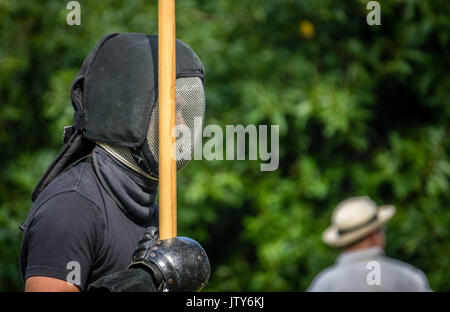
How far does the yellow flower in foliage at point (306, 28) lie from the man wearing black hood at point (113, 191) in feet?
10.7

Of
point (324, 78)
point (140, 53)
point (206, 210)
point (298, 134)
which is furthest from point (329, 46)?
point (140, 53)

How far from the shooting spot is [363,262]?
3762 millimetres

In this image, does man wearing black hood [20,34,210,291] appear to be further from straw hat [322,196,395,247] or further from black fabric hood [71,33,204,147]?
straw hat [322,196,395,247]

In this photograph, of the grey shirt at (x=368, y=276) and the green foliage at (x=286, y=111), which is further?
the green foliage at (x=286, y=111)

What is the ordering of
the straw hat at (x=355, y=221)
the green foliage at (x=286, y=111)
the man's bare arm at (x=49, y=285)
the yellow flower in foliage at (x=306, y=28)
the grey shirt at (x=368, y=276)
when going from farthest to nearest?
1. the yellow flower in foliage at (x=306, y=28)
2. the green foliage at (x=286, y=111)
3. the straw hat at (x=355, y=221)
4. the grey shirt at (x=368, y=276)
5. the man's bare arm at (x=49, y=285)

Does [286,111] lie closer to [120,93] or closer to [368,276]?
[368,276]

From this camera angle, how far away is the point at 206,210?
5.22m

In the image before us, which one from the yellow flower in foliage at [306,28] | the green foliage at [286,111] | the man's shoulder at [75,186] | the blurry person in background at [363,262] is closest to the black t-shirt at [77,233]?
the man's shoulder at [75,186]

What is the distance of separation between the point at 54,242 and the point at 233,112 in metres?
3.55

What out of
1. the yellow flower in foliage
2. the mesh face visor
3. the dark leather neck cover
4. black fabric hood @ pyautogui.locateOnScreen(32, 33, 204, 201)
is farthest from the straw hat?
black fabric hood @ pyautogui.locateOnScreen(32, 33, 204, 201)

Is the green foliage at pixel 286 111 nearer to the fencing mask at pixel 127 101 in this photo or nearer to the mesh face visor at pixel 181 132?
the mesh face visor at pixel 181 132

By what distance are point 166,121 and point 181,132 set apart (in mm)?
201

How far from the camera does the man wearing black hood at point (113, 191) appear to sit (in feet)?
5.86

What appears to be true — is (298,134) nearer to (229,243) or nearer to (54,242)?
(229,243)
